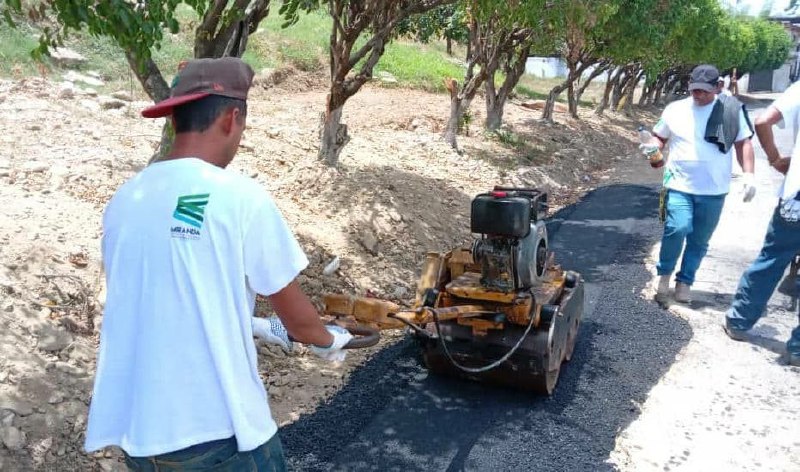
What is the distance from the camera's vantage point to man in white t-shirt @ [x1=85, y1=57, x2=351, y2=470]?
1609 mm

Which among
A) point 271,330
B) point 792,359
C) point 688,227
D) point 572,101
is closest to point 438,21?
point 572,101

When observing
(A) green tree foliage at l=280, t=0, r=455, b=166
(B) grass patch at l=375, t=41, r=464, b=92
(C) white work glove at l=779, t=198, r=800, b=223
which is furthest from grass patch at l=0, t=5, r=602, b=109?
(C) white work glove at l=779, t=198, r=800, b=223

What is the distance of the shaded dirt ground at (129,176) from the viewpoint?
3.51 meters

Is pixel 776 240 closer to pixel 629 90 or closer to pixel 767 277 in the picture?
pixel 767 277

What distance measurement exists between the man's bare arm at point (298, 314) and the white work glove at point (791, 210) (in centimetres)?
394

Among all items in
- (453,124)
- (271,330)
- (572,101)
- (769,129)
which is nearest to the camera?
(271,330)

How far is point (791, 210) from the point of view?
15.0 feet

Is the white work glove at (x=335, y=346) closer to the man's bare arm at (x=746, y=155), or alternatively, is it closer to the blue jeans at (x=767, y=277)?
the blue jeans at (x=767, y=277)

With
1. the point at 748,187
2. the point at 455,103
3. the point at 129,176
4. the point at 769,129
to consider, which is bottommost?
the point at 129,176

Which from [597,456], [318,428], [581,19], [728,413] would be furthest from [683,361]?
[581,19]

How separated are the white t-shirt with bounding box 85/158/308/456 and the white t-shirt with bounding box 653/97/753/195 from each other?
450cm

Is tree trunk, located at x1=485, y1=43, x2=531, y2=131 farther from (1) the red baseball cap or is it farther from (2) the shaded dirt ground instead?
(1) the red baseball cap

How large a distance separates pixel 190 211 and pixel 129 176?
16.4 feet

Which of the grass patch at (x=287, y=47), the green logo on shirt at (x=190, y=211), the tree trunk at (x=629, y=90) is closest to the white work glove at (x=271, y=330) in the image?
the green logo on shirt at (x=190, y=211)
